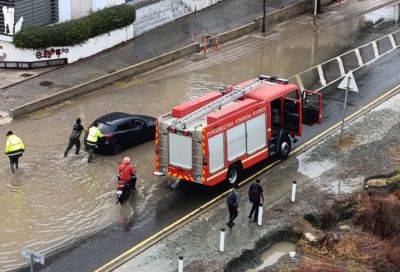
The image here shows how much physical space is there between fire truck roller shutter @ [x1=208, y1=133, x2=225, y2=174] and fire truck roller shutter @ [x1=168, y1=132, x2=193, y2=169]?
22.0 inches

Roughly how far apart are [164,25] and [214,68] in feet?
19.0

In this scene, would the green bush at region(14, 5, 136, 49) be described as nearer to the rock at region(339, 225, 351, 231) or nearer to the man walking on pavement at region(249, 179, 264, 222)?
the man walking on pavement at region(249, 179, 264, 222)

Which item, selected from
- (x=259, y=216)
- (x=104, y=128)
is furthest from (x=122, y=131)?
(x=259, y=216)

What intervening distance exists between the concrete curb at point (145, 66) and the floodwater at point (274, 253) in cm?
1256

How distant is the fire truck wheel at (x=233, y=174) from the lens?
69.2ft

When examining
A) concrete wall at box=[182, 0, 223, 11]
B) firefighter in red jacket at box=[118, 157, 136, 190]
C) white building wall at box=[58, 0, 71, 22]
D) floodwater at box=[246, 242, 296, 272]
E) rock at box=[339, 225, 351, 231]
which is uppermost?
white building wall at box=[58, 0, 71, 22]

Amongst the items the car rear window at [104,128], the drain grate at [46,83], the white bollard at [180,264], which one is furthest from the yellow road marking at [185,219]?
the drain grate at [46,83]

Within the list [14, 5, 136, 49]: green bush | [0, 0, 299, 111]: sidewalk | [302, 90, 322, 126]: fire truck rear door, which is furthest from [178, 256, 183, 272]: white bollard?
[14, 5, 136, 49]: green bush

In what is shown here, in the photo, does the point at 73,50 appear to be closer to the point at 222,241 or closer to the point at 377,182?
the point at 377,182

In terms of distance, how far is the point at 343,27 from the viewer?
126ft

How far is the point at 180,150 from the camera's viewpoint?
800 inches

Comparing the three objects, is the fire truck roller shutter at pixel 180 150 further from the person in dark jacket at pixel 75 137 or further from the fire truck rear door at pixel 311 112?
the fire truck rear door at pixel 311 112

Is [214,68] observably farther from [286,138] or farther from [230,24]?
[286,138]

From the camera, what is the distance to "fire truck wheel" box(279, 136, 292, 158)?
23.0 metres
